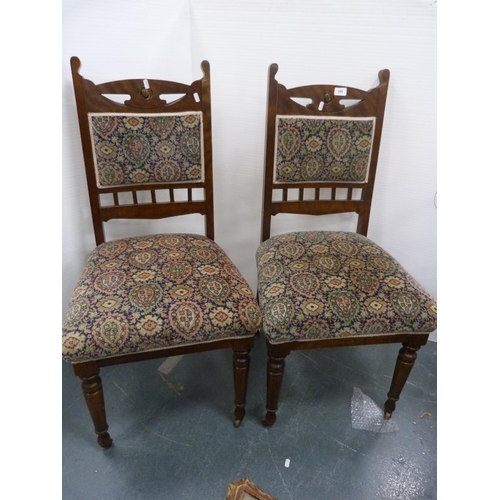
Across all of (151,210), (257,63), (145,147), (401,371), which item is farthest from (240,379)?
(257,63)

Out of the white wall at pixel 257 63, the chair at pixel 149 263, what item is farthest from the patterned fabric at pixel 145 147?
the white wall at pixel 257 63

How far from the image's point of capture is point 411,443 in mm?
1172

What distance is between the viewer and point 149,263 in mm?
1038

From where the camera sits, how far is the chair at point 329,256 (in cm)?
97

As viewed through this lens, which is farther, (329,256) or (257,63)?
(257,63)

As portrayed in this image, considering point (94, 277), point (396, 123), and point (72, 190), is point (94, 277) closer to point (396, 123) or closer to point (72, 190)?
point (72, 190)

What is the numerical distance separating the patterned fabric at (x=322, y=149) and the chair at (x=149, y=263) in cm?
25

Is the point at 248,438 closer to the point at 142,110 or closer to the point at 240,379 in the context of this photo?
the point at 240,379

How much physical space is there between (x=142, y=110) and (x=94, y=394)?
83 centimetres

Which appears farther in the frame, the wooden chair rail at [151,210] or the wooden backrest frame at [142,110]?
the wooden chair rail at [151,210]

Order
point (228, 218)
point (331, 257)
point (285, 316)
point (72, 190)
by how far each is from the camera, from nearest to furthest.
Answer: point (285, 316) < point (331, 257) < point (72, 190) < point (228, 218)

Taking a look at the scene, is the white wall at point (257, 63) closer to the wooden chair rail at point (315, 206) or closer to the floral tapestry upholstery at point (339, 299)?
the wooden chair rail at point (315, 206)

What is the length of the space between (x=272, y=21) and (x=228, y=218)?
2.40 ft

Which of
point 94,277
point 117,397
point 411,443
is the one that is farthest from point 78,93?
point 411,443
